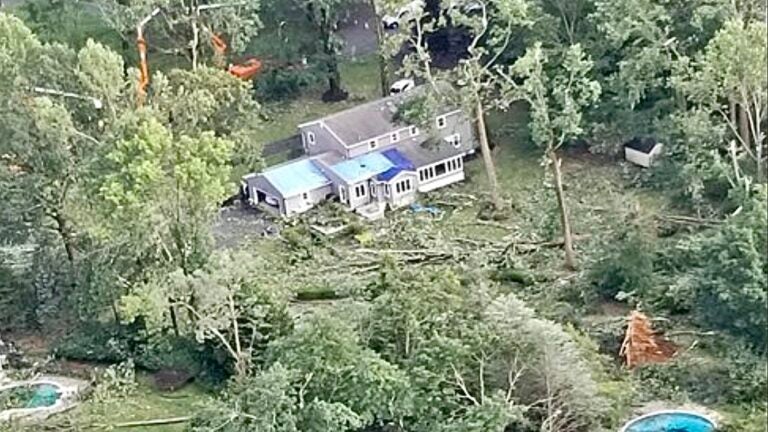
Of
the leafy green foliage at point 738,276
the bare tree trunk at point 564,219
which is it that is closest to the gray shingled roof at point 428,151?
the bare tree trunk at point 564,219

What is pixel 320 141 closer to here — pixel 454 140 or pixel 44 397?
pixel 454 140

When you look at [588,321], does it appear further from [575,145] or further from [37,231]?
[37,231]

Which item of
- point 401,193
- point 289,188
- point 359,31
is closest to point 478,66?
point 401,193

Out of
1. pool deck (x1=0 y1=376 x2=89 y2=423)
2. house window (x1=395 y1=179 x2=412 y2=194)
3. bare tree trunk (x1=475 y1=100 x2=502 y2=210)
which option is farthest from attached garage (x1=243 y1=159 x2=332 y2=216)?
pool deck (x1=0 y1=376 x2=89 y2=423)

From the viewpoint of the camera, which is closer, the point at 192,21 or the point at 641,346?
the point at 641,346

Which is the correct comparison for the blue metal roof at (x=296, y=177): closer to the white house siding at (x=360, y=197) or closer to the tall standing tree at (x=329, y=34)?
the white house siding at (x=360, y=197)

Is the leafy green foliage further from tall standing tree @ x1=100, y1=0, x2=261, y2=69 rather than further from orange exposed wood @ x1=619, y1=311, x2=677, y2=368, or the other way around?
tall standing tree @ x1=100, y1=0, x2=261, y2=69
